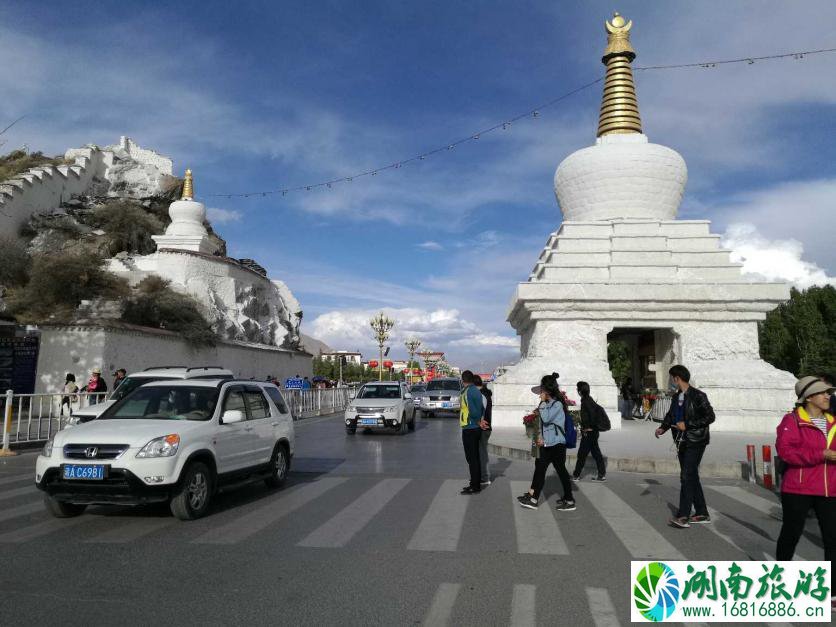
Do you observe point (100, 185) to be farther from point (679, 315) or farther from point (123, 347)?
point (679, 315)

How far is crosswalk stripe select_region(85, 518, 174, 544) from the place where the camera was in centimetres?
577

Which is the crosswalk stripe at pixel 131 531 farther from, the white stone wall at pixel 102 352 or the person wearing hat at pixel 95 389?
the white stone wall at pixel 102 352

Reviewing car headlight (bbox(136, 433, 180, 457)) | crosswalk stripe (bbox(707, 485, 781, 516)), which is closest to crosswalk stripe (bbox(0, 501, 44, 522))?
car headlight (bbox(136, 433, 180, 457))

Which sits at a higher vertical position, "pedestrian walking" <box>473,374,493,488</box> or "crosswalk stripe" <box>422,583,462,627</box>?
"pedestrian walking" <box>473,374,493,488</box>

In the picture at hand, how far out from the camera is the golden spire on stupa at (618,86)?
21703 millimetres

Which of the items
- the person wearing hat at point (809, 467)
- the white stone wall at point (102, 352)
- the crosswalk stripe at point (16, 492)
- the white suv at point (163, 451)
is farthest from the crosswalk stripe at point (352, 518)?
the white stone wall at point (102, 352)

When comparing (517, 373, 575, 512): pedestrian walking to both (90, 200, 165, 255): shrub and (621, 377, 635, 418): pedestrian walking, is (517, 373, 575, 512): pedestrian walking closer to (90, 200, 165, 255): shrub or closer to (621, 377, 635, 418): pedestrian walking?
(621, 377, 635, 418): pedestrian walking

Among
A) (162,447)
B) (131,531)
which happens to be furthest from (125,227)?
(131,531)

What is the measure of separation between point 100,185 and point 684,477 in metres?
47.7

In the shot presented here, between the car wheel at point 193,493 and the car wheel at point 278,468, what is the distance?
5.27 feet

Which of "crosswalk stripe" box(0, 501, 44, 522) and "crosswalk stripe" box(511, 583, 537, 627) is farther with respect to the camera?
"crosswalk stripe" box(0, 501, 44, 522)

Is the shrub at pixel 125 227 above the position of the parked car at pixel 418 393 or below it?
above

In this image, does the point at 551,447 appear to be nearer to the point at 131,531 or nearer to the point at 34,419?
the point at 131,531

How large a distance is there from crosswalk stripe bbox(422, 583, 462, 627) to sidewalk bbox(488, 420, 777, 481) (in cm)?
661
